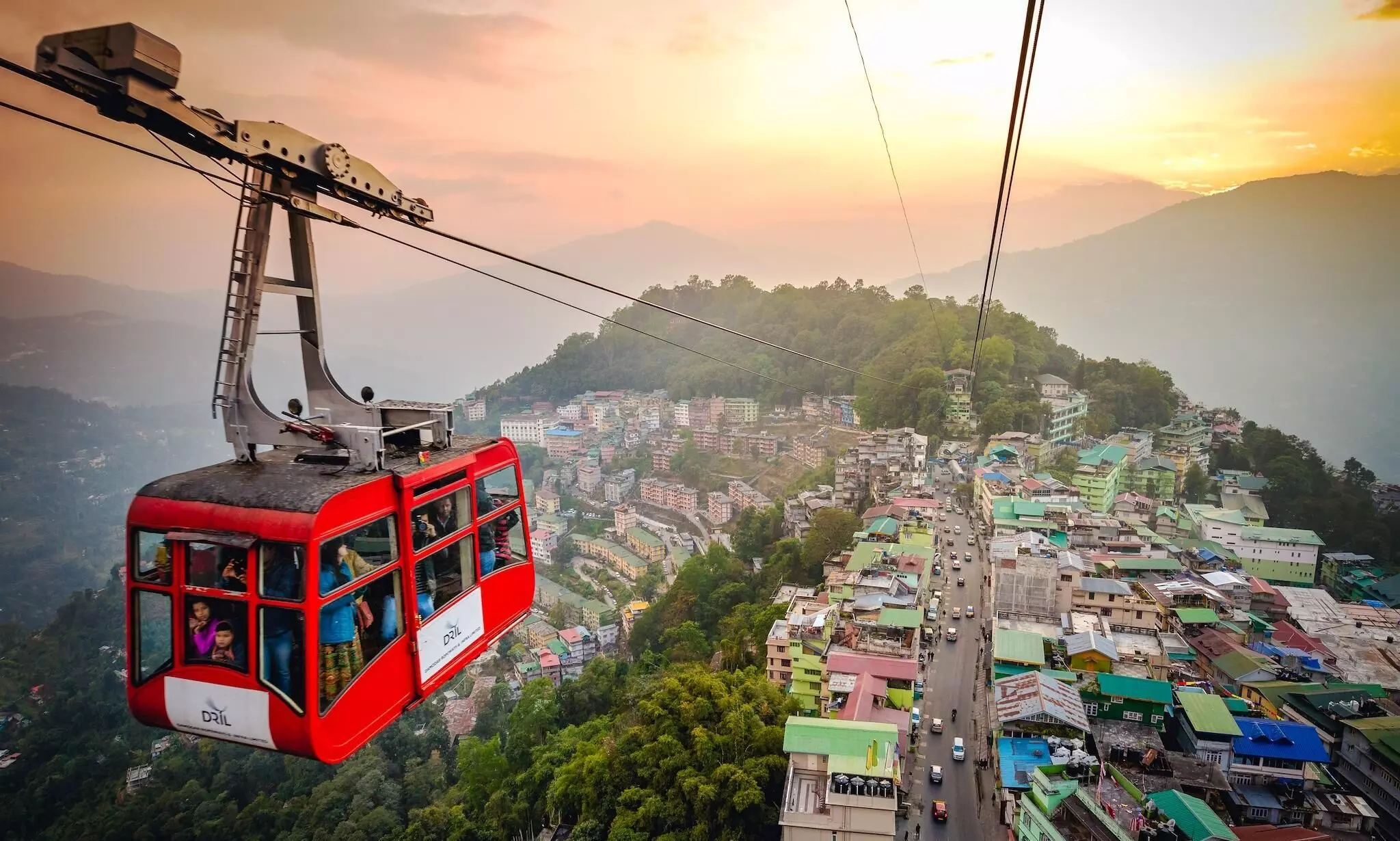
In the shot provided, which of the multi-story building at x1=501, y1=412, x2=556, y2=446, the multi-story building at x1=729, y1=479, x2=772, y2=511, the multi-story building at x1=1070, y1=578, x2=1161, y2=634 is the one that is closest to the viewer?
the multi-story building at x1=1070, y1=578, x2=1161, y2=634

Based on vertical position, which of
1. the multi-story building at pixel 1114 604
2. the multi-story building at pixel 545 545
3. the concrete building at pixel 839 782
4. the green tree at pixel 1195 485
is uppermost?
the green tree at pixel 1195 485

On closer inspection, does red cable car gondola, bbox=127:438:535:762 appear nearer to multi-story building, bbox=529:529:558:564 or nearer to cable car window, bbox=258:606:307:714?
cable car window, bbox=258:606:307:714

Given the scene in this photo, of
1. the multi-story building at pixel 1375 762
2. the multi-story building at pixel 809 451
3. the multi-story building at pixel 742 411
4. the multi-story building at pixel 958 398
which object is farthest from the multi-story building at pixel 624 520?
the multi-story building at pixel 1375 762

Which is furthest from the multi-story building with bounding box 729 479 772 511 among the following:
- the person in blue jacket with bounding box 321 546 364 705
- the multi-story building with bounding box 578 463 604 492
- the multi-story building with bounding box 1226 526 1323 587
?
the person in blue jacket with bounding box 321 546 364 705

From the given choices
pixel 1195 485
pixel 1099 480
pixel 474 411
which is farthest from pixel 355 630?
pixel 474 411

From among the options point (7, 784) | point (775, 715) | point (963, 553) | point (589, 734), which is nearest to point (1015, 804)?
point (775, 715)

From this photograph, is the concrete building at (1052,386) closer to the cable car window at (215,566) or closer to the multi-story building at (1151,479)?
the multi-story building at (1151,479)

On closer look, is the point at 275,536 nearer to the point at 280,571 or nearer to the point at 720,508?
the point at 280,571
